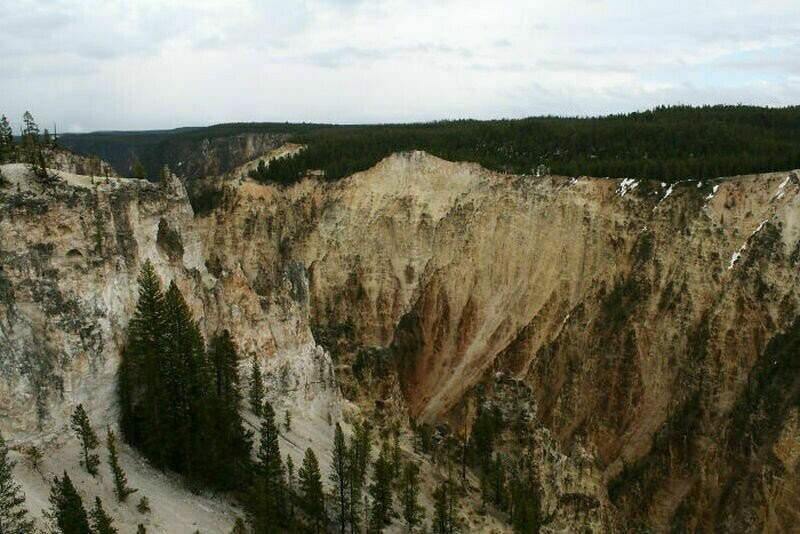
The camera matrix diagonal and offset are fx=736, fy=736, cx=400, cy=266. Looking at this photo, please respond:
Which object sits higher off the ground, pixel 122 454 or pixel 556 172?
pixel 556 172

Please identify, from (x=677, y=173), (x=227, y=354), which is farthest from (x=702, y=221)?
(x=227, y=354)

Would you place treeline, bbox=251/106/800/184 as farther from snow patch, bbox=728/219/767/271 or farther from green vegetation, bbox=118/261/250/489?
green vegetation, bbox=118/261/250/489

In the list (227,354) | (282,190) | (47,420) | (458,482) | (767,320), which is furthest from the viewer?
(282,190)

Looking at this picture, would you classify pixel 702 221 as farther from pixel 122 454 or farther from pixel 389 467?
pixel 122 454

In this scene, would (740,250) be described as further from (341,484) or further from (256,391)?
(256,391)

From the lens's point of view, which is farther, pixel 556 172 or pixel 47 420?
pixel 556 172

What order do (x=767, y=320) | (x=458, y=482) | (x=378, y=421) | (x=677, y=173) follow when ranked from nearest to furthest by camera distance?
(x=458, y=482)
(x=378, y=421)
(x=767, y=320)
(x=677, y=173)
